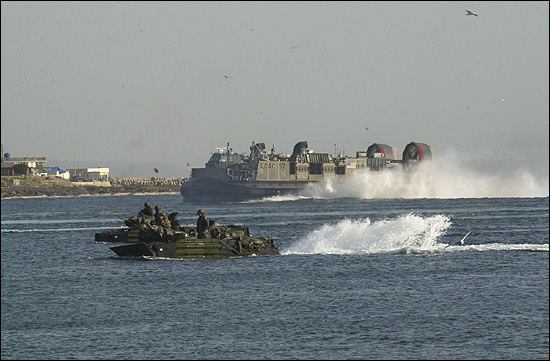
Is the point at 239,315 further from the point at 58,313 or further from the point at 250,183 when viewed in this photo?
the point at 250,183

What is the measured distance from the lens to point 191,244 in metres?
47.6

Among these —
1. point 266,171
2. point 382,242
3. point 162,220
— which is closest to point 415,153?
point 266,171

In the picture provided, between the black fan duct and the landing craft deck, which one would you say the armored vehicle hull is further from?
the black fan duct

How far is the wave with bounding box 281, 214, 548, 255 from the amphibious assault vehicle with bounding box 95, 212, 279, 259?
3.26 metres

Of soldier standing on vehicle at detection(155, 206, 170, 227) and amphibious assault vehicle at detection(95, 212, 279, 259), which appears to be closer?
amphibious assault vehicle at detection(95, 212, 279, 259)

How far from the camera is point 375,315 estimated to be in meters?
31.5

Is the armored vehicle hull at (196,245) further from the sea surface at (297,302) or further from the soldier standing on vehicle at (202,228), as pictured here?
the sea surface at (297,302)

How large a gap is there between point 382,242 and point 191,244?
1375 cm

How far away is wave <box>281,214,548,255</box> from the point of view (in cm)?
5284

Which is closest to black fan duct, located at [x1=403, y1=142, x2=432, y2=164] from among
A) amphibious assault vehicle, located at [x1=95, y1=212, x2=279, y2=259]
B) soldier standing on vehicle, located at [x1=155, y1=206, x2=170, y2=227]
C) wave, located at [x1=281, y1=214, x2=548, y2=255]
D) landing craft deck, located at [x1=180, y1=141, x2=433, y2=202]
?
landing craft deck, located at [x1=180, y1=141, x2=433, y2=202]

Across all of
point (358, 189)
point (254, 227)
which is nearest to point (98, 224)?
point (254, 227)

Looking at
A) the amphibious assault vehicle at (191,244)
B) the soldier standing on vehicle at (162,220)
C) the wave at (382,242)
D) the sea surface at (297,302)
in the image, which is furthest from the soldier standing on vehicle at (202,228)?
the wave at (382,242)

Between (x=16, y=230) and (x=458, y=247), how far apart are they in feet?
158

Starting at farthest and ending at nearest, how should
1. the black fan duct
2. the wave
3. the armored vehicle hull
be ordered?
1. the black fan duct
2. the wave
3. the armored vehicle hull
